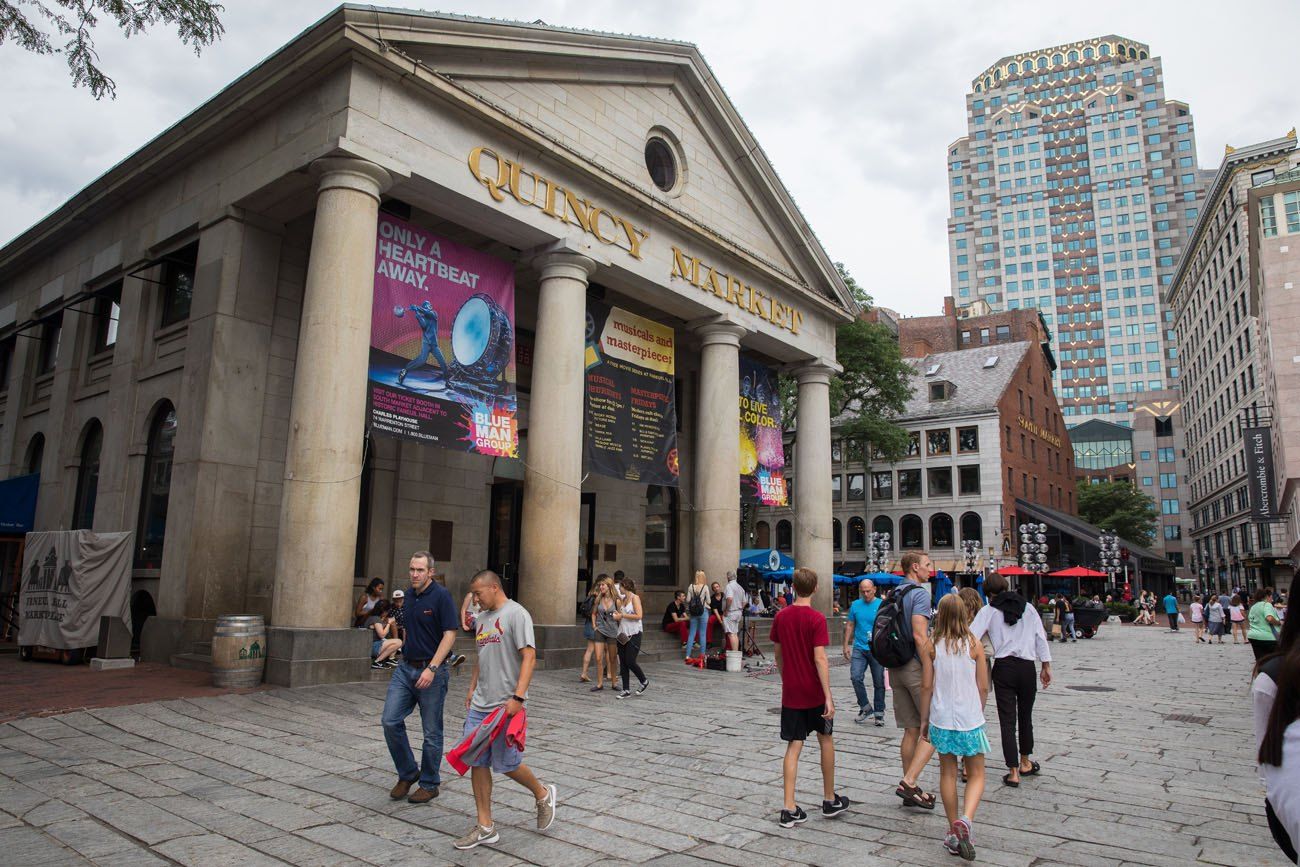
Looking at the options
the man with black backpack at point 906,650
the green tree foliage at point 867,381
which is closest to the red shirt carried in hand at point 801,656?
the man with black backpack at point 906,650

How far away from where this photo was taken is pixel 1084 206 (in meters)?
139

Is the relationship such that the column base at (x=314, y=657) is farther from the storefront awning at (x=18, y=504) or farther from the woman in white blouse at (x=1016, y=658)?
the storefront awning at (x=18, y=504)

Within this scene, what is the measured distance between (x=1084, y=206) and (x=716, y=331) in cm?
14112

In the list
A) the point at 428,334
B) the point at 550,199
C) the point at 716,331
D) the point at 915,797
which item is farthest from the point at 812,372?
the point at 915,797

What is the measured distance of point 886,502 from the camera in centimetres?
5362

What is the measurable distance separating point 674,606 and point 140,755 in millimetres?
12370

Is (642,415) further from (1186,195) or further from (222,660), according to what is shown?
(1186,195)

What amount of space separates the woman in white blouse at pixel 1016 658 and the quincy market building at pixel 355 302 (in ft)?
27.7

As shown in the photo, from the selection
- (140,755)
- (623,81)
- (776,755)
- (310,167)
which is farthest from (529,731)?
(623,81)

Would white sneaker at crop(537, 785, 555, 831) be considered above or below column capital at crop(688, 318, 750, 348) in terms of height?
below

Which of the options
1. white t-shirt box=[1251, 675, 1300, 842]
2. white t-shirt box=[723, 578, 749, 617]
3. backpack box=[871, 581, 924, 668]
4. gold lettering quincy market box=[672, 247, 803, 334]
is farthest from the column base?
white t-shirt box=[1251, 675, 1300, 842]

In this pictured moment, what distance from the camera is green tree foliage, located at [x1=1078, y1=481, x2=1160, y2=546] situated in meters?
72.6

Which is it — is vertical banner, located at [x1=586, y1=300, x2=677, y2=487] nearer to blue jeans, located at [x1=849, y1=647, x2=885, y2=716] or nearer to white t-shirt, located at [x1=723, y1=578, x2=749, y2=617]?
white t-shirt, located at [x1=723, y1=578, x2=749, y2=617]

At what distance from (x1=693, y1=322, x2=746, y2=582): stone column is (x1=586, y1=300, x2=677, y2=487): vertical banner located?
1217mm
